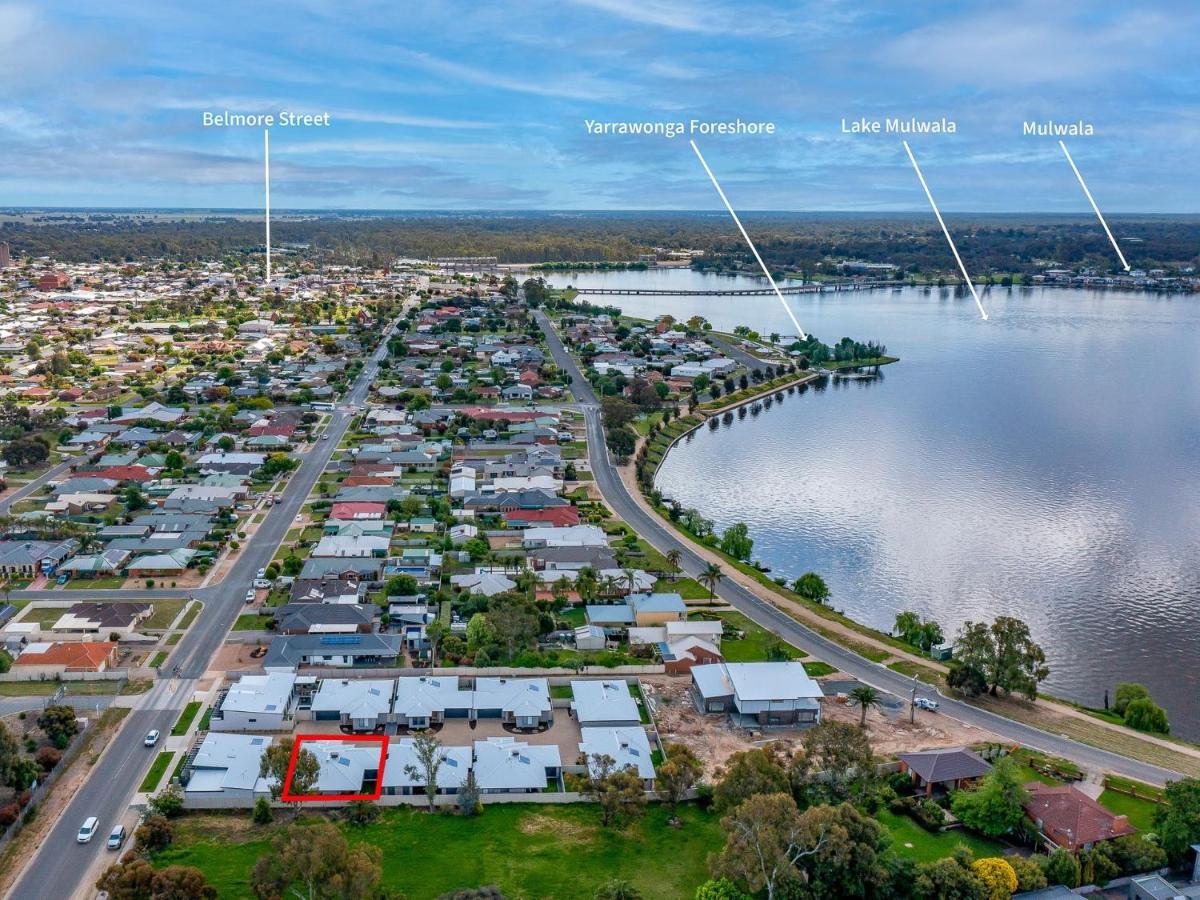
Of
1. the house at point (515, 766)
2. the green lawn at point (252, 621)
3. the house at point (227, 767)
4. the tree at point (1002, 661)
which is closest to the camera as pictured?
the house at point (227, 767)

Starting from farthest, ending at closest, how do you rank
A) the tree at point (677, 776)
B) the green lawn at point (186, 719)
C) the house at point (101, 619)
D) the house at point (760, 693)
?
the house at point (101, 619) → the house at point (760, 693) → the green lawn at point (186, 719) → the tree at point (677, 776)

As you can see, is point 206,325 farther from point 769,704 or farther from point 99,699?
point 769,704

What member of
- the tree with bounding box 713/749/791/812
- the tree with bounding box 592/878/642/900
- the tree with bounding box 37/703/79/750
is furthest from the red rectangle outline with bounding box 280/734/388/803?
the tree with bounding box 713/749/791/812

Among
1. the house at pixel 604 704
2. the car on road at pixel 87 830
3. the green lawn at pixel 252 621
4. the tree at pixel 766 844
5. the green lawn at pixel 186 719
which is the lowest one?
the car on road at pixel 87 830

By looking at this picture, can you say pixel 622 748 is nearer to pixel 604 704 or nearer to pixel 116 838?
pixel 604 704

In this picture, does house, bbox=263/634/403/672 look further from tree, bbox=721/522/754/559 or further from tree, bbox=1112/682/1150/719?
tree, bbox=1112/682/1150/719

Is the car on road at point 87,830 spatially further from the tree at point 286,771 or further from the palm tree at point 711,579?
the palm tree at point 711,579

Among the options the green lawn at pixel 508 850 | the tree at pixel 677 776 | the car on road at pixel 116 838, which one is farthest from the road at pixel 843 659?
the car on road at pixel 116 838
